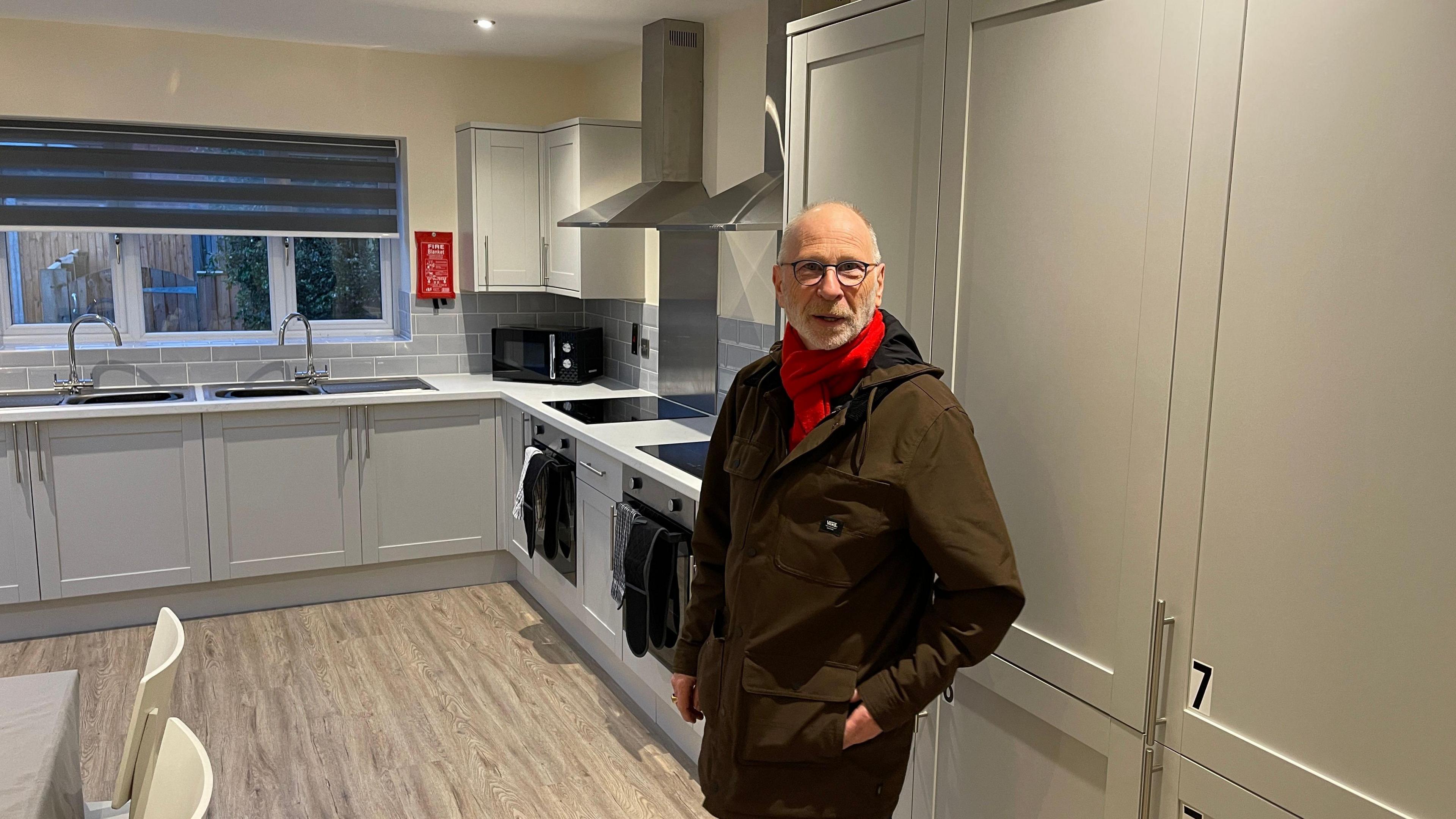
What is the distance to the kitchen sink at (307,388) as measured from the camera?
4648 millimetres

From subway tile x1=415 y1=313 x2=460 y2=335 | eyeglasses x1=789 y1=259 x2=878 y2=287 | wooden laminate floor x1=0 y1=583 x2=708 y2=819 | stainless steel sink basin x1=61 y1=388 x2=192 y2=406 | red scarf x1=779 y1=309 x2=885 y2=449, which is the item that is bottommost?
wooden laminate floor x1=0 y1=583 x2=708 y2=819

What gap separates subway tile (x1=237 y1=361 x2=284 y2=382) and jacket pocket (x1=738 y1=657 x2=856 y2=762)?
3.83 meters

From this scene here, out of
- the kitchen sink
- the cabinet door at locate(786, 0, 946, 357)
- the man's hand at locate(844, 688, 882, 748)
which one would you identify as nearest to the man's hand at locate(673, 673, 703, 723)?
the man's hand at locate(844, 688, 882, 748)

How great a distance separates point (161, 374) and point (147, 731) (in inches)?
132

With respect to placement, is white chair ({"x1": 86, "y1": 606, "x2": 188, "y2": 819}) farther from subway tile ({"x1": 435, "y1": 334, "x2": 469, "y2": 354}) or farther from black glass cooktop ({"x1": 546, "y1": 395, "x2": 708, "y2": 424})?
subway tile ({"x1": 435, "y1": 334, "x2": 469, "y2": 354})

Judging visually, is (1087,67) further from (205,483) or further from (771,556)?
(205,483)

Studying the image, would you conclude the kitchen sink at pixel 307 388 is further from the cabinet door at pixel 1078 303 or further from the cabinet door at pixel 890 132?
the cabinet door at pixel 1078 303

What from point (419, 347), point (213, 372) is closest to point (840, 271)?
point (419, 347)

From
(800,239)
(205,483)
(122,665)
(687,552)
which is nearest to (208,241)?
(205,483)

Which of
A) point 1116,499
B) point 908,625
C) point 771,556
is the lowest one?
point 908,625

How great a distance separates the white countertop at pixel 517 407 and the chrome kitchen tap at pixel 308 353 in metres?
0.33

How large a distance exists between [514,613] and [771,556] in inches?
121

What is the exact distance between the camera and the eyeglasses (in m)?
1.68

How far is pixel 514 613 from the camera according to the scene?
455cm
